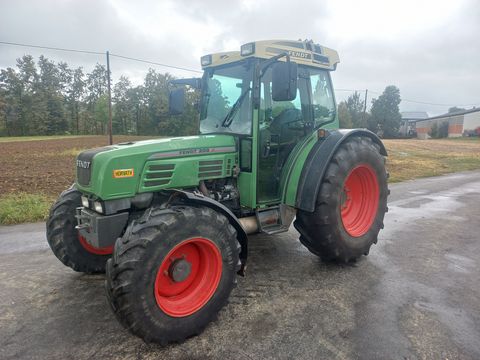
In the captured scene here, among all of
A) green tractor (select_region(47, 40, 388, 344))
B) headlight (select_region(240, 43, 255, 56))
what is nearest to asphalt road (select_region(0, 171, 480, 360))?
green tractor (select_region(47, 40, 388, 344))

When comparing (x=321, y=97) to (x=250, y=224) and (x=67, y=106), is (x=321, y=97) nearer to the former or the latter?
(x=250, y=224)

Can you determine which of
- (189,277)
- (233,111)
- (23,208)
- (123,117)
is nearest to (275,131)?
(233,111)

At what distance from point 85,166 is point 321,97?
2.78 m

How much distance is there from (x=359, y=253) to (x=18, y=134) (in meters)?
63.2

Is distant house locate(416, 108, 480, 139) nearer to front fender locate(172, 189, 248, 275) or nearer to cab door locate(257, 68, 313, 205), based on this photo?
cab door locate(257, 68, 313, 205)

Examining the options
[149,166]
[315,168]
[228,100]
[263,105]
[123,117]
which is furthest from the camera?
[123,117]

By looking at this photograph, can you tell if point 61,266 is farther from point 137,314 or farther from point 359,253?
point 359,253

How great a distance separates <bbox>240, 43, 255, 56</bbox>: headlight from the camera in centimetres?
334

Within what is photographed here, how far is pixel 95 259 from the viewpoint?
12.0 ft

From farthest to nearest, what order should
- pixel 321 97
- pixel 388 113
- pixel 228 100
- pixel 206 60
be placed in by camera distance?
pixel 388 113 → pixel 321 97 → pixel 206 60 → pixel 228 100

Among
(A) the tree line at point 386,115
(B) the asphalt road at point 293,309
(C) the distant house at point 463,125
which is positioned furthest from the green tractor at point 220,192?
(C) the distant house at point 463,125

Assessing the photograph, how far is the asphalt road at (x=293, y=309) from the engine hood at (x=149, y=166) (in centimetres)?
111

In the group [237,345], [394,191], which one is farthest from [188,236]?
[394,191]

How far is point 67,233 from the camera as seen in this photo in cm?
344
